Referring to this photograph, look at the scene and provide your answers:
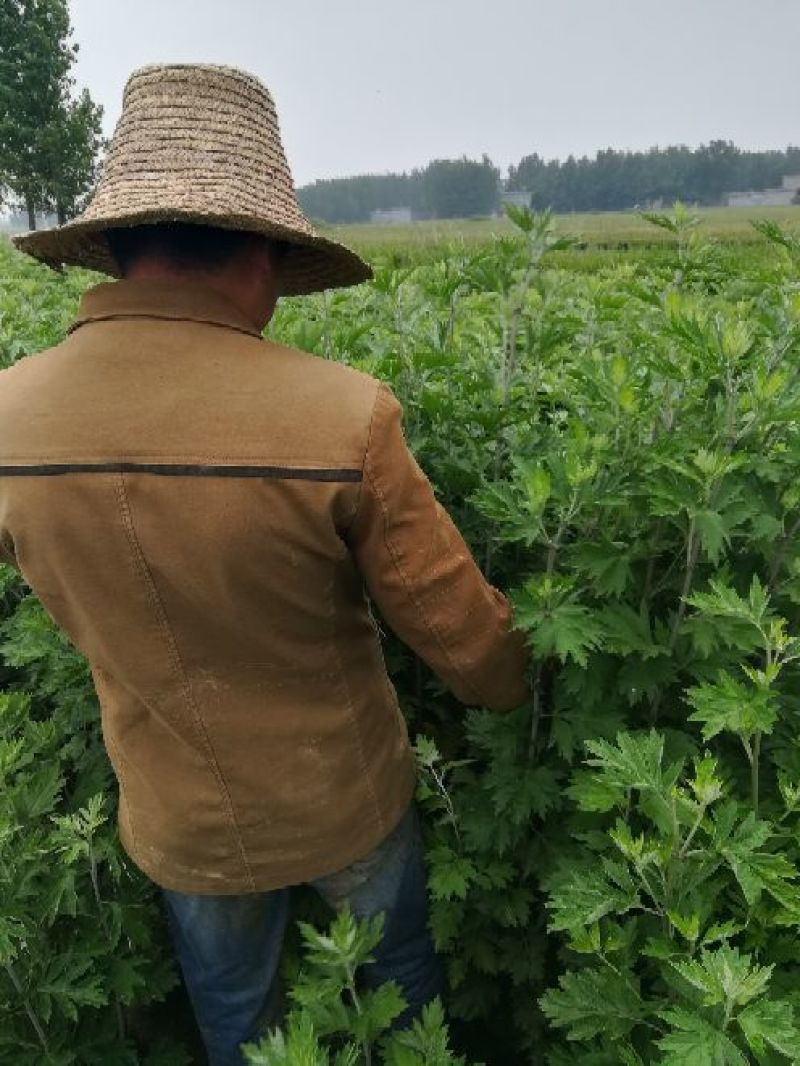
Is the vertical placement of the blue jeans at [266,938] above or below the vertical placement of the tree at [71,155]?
below

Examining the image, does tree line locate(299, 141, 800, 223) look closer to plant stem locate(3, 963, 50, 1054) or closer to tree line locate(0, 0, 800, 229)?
tree line locate(0, 0, 800, 229)

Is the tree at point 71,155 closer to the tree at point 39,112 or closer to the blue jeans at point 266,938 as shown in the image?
the tree at point 39,112

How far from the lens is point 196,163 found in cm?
180

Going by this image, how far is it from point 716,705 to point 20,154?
46.3 meters

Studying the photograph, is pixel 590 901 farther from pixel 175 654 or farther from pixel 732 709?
pixel 175 654

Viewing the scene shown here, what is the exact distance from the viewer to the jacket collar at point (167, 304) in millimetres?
1696

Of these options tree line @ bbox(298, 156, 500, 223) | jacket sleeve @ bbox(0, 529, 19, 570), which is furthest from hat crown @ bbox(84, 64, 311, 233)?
tree line @ bbox(298, 156, 500, 223)

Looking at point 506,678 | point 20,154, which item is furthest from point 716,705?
point 20,154

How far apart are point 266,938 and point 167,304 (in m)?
1.83

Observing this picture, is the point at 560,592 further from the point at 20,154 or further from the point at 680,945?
the point at 20,154

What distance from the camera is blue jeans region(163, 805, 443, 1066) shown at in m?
2.34

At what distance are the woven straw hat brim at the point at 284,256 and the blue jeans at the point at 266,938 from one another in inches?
61.3

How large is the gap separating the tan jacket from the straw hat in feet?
0.56


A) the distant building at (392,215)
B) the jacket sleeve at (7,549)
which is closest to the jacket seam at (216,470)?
the jacket sleeve at (7,549)
